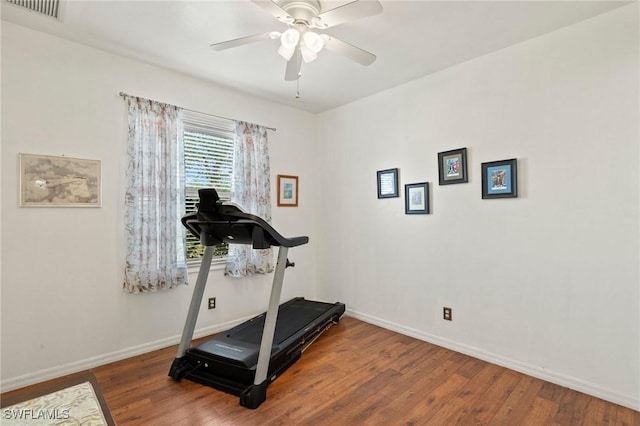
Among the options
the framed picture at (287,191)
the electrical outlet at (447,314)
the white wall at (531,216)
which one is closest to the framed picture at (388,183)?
the white wall at (531,216)

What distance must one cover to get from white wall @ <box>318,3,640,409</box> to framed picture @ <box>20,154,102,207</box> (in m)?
2.79

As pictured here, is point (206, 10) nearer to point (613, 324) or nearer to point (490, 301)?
point (490, 301)

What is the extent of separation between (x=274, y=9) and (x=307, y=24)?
0.84 feet

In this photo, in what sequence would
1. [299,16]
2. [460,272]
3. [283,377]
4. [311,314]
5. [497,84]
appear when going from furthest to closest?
[311,314]
[460,272]
[497,84]
[283,377]
[299,16]

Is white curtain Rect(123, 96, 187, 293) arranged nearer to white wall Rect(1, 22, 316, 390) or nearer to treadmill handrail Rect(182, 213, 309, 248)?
white wall Rect(1, 22, 316, 390)

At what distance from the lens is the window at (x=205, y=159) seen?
128 inches

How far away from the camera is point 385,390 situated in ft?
7.66

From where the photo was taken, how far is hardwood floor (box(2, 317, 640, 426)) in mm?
2016

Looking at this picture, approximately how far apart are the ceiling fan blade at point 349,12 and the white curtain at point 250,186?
1902mm

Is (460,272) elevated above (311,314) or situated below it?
above

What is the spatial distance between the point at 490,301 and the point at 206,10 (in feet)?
10.4

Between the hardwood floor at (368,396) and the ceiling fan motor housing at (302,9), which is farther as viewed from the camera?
the hardwood floor at (368,396)

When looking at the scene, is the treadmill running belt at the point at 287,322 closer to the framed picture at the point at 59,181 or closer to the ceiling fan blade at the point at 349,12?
the framed picture at the point at 59,181

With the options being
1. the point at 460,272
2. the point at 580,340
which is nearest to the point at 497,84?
the point at 460,272
